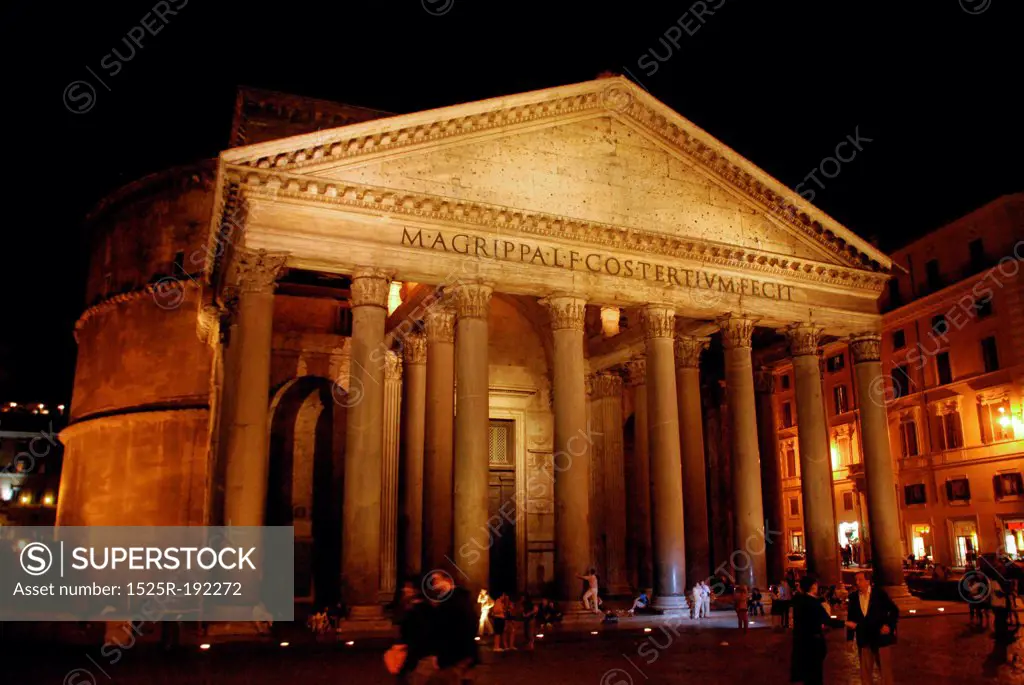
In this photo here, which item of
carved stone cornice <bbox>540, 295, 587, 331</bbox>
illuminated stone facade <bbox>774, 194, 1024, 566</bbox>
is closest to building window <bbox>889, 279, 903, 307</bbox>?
illuminated stone facade <bbox>774, 194, 1024, 566</bbox>

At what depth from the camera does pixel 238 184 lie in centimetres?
1540

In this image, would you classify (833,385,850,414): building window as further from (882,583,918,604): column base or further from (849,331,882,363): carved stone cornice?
(882,583,918,604): column base

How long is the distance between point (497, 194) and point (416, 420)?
256 inches

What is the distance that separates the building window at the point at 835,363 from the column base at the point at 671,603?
25.5 metres

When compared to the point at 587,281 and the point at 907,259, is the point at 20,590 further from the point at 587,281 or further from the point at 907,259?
the point at 907,259

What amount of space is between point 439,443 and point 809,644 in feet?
36.6

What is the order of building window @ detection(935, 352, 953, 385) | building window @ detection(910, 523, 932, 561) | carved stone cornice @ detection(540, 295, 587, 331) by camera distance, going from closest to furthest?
carved stone cornice @ detection(540, 295, 587, 331) < building window @ detection(935, 352, 953, 385) < building window @ detection(910, 523, 932, 561)

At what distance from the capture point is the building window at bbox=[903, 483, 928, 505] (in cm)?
3319

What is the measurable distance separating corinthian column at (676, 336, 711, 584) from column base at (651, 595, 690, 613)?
70.3 inches

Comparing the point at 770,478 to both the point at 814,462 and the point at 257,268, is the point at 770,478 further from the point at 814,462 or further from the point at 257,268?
the point at 257,268

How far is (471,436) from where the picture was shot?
16156 mm

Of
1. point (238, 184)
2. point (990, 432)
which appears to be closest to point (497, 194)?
point (238, 184)

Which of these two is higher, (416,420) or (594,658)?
(416,420)

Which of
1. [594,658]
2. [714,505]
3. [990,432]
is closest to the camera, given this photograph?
[594,658]
